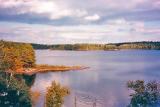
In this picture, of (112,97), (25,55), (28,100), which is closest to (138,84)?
(28,100)

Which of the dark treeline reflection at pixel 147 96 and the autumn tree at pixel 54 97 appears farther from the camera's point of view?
the autumn tree at pixel 54 97

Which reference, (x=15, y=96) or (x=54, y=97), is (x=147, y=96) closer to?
(x=54, y=97)

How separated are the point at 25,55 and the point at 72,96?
159 ft

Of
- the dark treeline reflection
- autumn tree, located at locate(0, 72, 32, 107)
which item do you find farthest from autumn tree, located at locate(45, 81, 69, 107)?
the dark treeline reflection

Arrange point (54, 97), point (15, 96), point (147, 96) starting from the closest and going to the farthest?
point (147, 96) → point (54, 97) → point (15, 96)

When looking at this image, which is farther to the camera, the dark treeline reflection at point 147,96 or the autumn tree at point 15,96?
the autumn tree at point 15,96

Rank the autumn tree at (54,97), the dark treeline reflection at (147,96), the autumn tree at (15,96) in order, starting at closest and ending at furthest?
1. the dark treeline reflection at (147,96)
2. the autumn tree at (54,97)
3. the autumn tree at (15,96)

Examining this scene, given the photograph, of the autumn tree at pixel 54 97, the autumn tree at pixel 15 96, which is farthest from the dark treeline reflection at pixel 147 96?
the autumn tree at pixel 15 96

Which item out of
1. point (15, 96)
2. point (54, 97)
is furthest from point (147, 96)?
point (15, 96)

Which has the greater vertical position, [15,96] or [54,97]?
[54,97]

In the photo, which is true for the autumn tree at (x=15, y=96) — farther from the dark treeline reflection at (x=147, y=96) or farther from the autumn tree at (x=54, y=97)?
the dark treeline reflection at (x=147, y=96)

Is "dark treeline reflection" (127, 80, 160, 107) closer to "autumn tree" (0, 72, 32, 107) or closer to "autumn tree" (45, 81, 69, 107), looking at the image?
"autumn tree" (45, 81, 69, 107)

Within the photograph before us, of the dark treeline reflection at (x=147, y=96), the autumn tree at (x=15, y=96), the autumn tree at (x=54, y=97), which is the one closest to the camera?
the dark treeline reflection at (x=147, y=96)

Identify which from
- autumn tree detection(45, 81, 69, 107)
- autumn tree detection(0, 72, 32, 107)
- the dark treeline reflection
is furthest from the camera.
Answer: autumn tree detection(0, 72, 32, 107)
